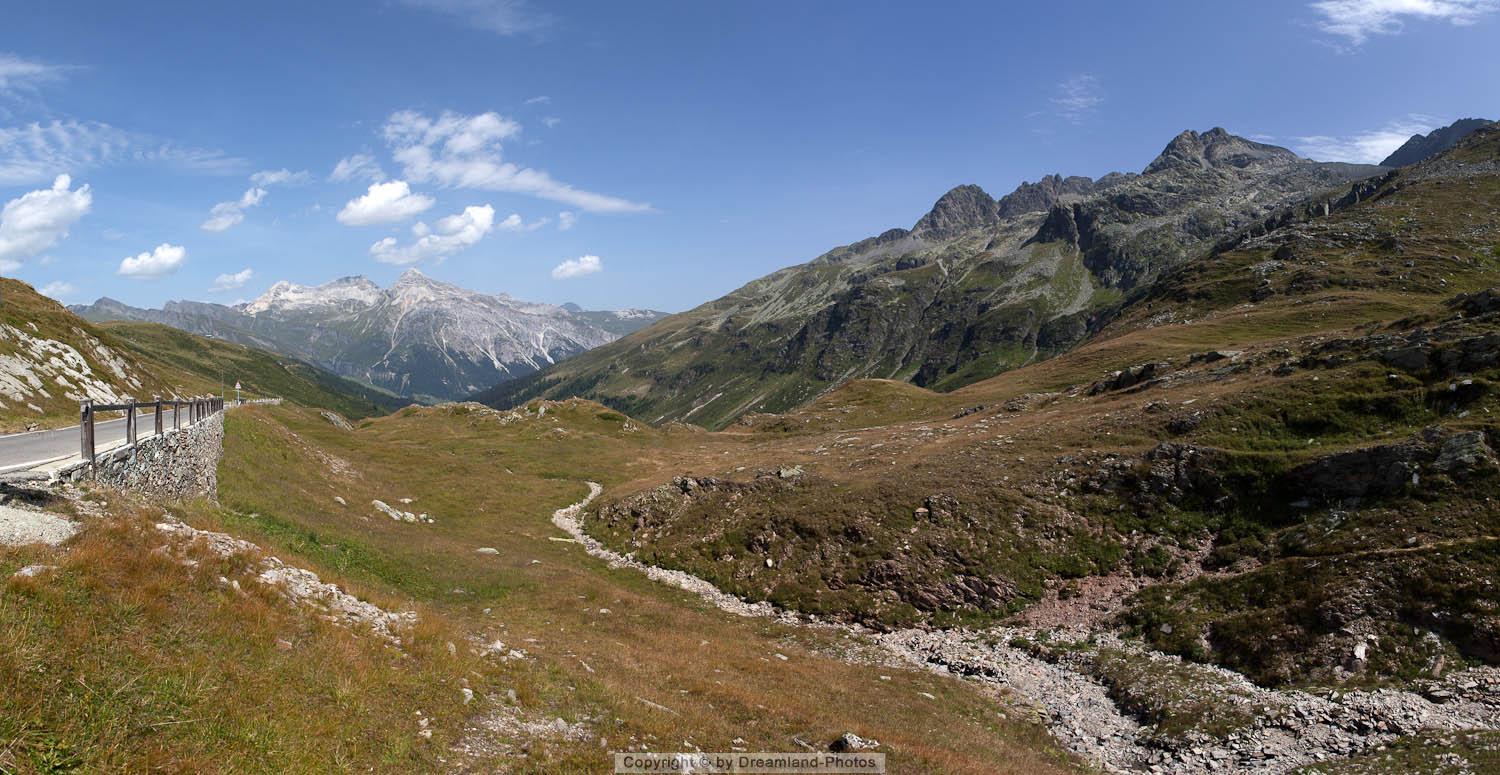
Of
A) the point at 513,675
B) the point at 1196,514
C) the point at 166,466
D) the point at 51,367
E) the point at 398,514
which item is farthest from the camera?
the point at 51,367

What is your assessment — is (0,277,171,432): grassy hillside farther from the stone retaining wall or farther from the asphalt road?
the stone retaining wall

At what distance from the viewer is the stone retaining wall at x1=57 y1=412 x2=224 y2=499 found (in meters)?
18.6

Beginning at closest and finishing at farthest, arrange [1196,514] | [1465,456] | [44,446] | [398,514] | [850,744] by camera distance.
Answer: [850,744]
[44,446]
[1465,456]
[1196,514]
[398,514]

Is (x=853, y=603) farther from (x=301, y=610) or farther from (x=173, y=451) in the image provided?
(x=173, y=451)

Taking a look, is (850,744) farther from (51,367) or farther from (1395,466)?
(51,367)

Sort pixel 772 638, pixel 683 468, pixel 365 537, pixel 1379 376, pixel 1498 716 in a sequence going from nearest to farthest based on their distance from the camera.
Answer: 1. pixel 1498 716
2. pixel 772 638
3. pixel 365 537
4. pixel 1379 376
5. pixel 683 468

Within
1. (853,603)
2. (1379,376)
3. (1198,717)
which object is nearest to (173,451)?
(853,603)

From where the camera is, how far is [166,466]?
2405 cm

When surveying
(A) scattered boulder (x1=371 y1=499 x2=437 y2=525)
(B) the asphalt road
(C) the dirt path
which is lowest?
(C) the dirt path

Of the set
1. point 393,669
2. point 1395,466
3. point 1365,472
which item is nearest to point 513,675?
point 393,669

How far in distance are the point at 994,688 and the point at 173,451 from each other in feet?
116

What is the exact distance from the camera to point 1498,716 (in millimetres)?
19078

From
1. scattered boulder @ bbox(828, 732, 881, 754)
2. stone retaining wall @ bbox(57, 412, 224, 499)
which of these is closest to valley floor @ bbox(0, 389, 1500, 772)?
scattered boulder @ bbox(828, 732, 881, 754)

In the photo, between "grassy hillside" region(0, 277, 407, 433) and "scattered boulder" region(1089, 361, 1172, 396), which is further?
"scattered boulder" region(1089, 361, 1172, 396)
